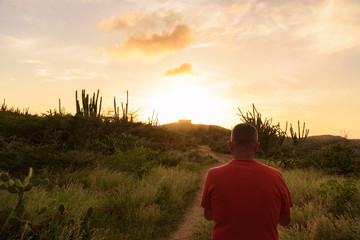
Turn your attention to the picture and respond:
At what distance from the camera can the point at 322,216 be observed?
5.14 meters

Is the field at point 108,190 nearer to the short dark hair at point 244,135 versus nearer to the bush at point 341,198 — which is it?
the bush at point 341,198

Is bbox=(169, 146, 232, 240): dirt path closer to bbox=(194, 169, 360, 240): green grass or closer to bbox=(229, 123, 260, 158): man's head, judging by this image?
bbox=(194, 169, 360, 240): green grass

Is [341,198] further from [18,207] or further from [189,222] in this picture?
[18,207]

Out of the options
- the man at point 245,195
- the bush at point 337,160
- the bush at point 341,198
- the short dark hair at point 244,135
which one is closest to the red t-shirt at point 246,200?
the man at point 245,195

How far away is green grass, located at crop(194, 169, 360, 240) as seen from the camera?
4.76 meters

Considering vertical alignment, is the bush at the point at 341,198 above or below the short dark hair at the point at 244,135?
below

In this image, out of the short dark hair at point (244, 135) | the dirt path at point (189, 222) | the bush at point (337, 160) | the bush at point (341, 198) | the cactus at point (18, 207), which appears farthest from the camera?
the bush at point (337, 160)

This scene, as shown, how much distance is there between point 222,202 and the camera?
217 cm

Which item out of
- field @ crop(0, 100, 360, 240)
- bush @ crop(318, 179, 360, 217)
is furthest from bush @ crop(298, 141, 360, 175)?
bush @ crop(318, 179, 360, 217)

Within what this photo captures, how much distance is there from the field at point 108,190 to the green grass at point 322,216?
2 cm

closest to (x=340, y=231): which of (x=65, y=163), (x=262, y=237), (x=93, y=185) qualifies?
(x=262, y=237)

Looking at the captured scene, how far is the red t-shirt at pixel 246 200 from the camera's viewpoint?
6.84 ft

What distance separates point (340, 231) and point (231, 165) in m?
4.04

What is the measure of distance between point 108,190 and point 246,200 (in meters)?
6.05
